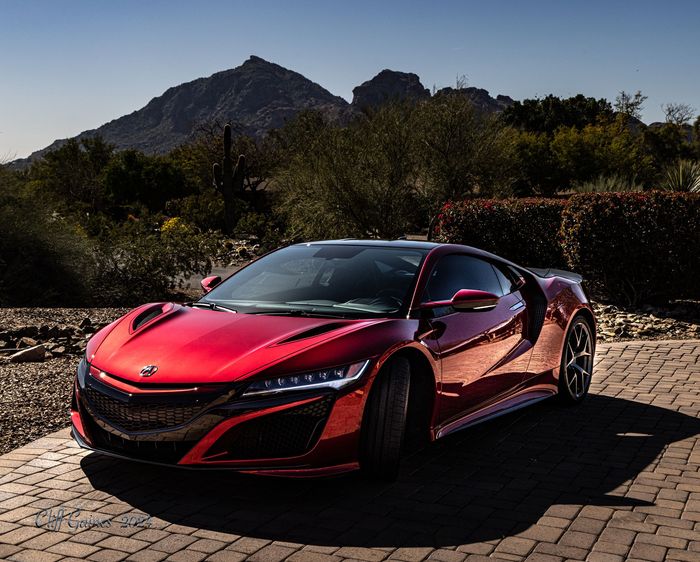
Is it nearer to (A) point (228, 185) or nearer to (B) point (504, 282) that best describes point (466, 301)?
(B) point (504, 282)

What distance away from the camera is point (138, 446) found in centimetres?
471

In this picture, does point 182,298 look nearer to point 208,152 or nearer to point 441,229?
point 441,229

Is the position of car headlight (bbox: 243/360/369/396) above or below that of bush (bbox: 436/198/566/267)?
above

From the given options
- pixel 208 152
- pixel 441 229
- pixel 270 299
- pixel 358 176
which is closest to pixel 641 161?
Result: pixel 208 152

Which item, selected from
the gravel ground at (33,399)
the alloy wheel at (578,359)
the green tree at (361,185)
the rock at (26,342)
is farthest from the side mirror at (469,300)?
the green tree at (361,185)

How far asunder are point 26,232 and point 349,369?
1332 cm

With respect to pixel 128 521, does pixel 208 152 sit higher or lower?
higher

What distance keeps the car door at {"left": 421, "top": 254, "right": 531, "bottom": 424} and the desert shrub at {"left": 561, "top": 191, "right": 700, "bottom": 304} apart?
7390mm

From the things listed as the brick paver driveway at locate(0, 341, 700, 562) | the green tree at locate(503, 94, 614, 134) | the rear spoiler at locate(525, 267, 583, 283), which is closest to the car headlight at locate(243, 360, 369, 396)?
the brick paver driveway at locate(0, 341, 700, 562)

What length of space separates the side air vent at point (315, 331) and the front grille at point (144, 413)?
65cm

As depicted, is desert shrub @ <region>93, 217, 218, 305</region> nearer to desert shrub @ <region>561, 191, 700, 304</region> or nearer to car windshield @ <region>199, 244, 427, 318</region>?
desert shrub @ <region>561, 191, 700, 304</region>

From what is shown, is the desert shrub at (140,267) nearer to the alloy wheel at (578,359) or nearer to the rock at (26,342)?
the rock at (26,342)

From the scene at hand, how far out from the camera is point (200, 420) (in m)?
4.52

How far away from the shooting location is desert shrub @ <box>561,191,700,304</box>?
1327cm
